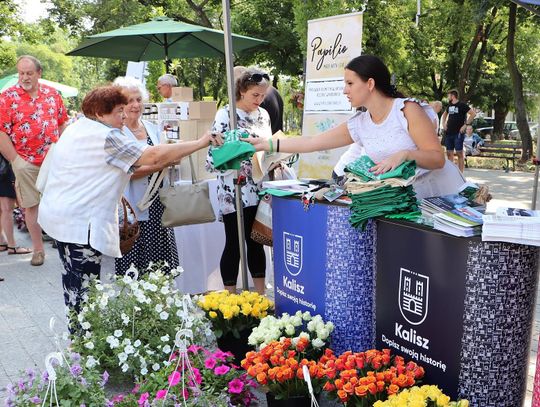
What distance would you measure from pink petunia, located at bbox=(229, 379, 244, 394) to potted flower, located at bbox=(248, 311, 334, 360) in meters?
0.21

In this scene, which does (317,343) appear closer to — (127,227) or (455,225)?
(455,225)

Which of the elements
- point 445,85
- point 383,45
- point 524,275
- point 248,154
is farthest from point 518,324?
point 445,85

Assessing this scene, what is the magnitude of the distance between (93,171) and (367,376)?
6.12 feet

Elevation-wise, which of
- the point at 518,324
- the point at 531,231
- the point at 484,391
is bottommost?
the point at 484,391

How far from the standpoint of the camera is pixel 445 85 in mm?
31328

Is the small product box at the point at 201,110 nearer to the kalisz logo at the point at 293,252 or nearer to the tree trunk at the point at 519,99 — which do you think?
the kalisz logo at the point at 293,252

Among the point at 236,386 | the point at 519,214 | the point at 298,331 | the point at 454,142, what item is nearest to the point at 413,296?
the point at 519,214

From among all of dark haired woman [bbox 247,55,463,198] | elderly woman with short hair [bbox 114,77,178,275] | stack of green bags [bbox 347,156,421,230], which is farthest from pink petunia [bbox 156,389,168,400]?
elderly woman with short hair [bbox 114,77,178,275]

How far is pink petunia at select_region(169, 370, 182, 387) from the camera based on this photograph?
107 inches

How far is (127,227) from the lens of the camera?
3945 millimetres

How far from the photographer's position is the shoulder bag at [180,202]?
14.2 ft

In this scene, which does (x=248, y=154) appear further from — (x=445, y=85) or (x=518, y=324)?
(x=445, y=85)

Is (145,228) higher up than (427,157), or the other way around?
(427,157)

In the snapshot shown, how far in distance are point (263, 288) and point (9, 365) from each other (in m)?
1.86
